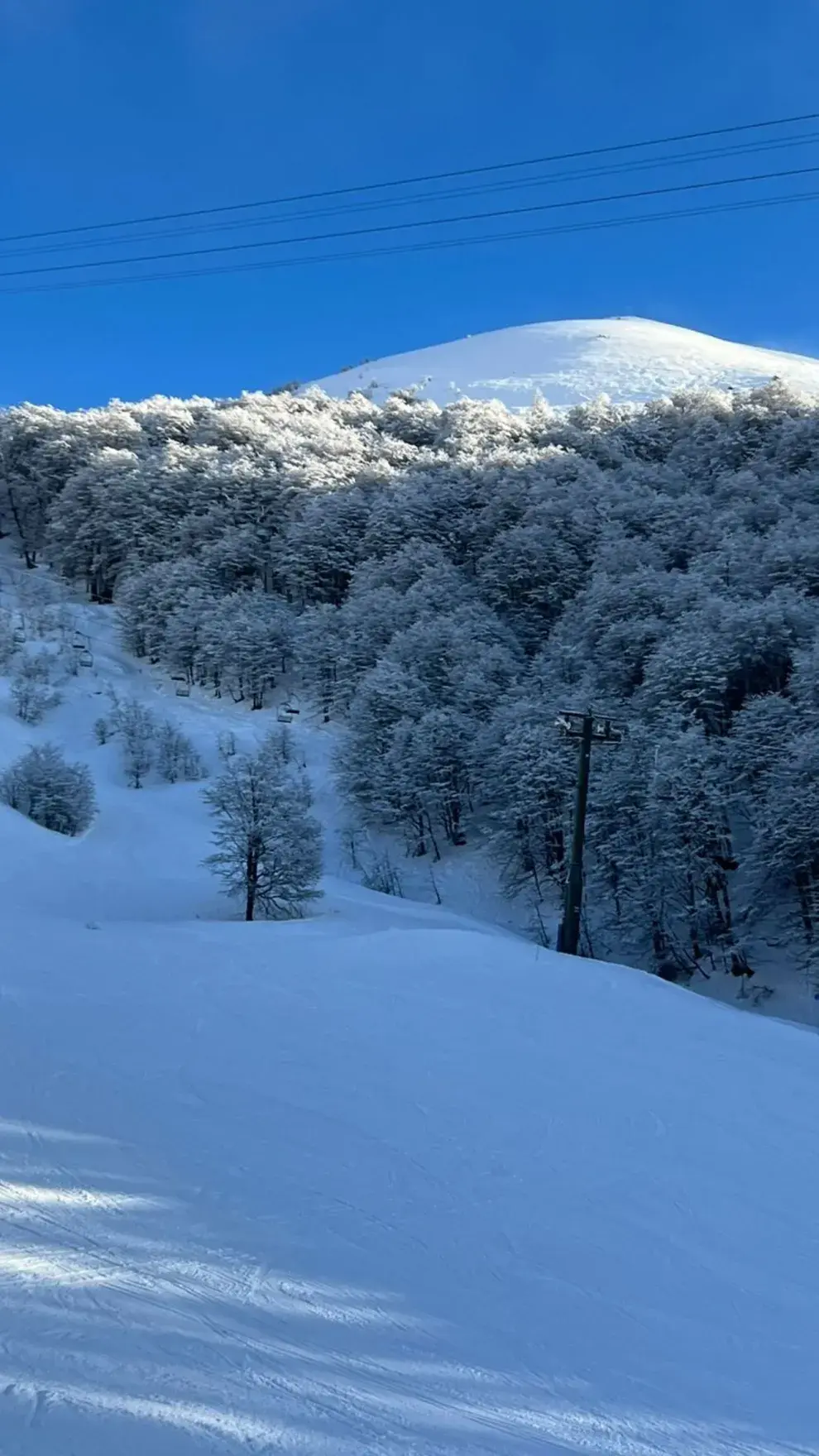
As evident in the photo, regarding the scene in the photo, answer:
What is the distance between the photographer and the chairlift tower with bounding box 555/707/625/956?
14.1m

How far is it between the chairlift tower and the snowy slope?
60546mm

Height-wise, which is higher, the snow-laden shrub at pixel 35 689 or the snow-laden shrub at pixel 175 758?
the snow-laden shrub at pixel 35 689

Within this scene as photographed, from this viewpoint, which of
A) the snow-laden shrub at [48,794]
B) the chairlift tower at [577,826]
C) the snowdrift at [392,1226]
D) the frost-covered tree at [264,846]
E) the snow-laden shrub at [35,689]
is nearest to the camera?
the snowdrift at [392,1226]

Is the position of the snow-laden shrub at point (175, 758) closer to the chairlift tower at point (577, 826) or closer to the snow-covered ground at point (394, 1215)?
the chairlift tower at point (577, 826)

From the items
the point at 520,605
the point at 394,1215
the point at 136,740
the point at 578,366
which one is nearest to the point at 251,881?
the point at 136,740

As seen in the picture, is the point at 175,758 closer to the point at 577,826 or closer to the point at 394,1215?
the point at 577,826

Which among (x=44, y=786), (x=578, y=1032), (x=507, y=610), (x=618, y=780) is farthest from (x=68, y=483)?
(x=578, y=1032)

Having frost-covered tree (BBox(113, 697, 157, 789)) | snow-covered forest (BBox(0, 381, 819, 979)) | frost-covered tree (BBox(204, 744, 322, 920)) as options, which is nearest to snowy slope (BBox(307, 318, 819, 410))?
snow-covered forest (BBox(0, 381, 819, 979))

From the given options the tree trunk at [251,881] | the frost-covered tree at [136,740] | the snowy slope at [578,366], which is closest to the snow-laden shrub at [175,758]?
the frost-covered tree at [136,740]

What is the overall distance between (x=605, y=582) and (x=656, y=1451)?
102ft

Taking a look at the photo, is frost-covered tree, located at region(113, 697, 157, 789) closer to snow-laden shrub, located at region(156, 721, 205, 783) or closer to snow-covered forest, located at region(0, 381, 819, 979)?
snow-laden shrub, located at region(156, 721, 205, 783)

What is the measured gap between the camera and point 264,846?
17.6 meters

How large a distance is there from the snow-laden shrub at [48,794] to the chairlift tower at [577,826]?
13.5 meters

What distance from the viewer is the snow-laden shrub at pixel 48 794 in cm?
2106
